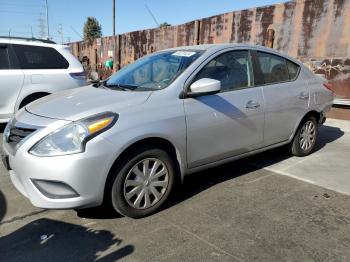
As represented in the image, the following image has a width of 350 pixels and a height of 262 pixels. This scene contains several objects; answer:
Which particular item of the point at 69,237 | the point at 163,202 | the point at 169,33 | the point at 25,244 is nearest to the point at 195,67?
the point at 163,202

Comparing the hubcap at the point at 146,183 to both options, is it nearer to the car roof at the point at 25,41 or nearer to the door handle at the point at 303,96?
the door handle at the point at 303,96

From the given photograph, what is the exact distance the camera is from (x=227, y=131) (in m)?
4.01

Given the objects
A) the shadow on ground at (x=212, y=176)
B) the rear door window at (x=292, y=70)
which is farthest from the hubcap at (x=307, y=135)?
the rear door window at (x=292, y=70)

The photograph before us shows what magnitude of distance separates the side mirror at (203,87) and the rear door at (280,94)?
1036 mm

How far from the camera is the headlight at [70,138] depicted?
118 inches

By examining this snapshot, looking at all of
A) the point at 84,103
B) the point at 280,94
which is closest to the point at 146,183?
the point at 84,103

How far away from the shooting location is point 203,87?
11.8ft

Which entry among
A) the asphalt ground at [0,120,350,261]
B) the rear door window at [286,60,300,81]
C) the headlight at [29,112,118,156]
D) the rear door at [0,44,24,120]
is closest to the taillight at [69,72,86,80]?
the rear door at [0,44,24,120]

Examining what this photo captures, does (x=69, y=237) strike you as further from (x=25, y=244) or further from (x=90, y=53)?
(x=90, y=53)

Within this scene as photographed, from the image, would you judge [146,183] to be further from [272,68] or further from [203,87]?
[272,68]

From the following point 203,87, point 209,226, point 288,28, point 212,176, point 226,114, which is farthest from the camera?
point 288,28

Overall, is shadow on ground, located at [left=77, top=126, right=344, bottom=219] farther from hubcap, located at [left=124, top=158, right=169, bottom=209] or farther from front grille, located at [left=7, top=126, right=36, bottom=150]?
front grille, located at [left=7, top=126, right=36, bottom=150]

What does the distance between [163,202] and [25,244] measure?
1.29 meters

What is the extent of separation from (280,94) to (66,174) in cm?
291
